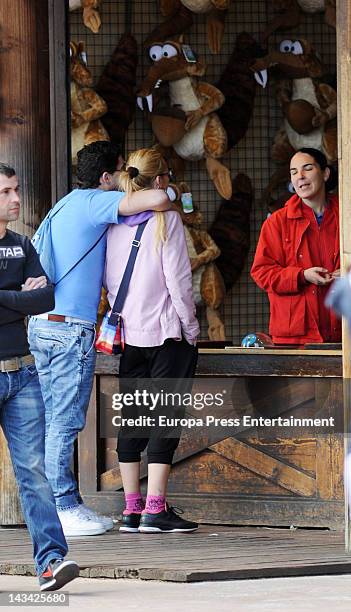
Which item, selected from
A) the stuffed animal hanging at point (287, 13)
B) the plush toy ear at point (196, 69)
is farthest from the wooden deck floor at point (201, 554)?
the stuffed animal hanging at point (287, 13)

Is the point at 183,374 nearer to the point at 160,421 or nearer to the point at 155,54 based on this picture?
the point at 160,421

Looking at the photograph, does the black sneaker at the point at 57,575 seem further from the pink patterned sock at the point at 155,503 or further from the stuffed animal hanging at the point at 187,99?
the stuffed animal hanging at the point at 187,99

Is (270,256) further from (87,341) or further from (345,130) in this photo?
(345,130)

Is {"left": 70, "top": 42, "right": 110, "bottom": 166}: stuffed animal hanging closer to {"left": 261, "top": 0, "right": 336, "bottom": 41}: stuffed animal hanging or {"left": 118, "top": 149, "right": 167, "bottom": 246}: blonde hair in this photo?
{"left": 261, "top": 0, "right": 336, "bottom": 41}: stuffed animal hanging

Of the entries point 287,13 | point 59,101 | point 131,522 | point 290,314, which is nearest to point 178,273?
point 290,314

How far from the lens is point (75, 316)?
7.58 metres

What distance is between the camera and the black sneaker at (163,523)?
7.75m

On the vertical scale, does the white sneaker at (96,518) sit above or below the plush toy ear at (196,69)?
below

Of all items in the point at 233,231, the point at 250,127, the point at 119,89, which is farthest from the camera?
the point at 250,127

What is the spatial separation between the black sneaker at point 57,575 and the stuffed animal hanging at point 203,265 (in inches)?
170

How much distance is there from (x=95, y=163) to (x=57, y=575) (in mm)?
2530

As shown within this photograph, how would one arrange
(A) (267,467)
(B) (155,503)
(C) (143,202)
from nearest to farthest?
1. (C) (143,202)
2. (B) (155,503)
3. (A) (267,467)

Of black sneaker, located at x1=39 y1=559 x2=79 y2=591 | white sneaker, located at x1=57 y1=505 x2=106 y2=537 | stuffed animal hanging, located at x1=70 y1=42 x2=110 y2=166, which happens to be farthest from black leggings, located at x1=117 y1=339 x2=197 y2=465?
stuffed animal hanging, located at x1=70 y1=42 x2=110 y2=166

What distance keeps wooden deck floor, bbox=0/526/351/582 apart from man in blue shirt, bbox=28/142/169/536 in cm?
36
